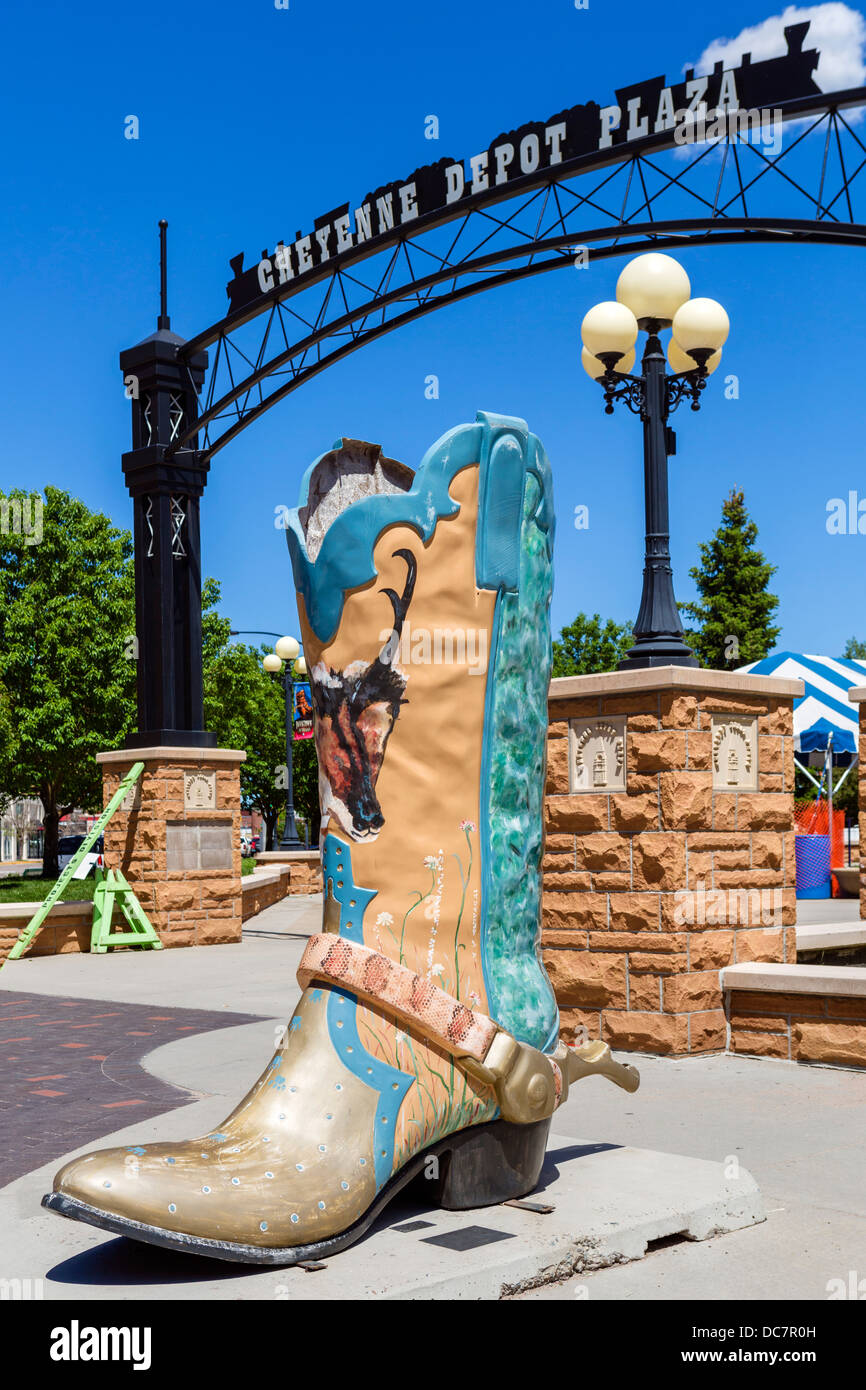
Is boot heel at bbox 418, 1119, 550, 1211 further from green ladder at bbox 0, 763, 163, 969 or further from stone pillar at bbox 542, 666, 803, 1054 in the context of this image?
green ladder at bbox 0, 763, 163, 969

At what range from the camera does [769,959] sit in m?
7.24

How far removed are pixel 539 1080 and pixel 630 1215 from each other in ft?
1.35

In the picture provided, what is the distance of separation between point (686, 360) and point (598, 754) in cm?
248

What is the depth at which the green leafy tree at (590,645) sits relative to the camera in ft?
147

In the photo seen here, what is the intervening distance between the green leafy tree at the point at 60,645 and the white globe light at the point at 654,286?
22113mm

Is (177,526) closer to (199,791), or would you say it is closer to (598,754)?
(199,791)

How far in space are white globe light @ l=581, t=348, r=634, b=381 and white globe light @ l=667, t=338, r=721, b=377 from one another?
0.87 feet

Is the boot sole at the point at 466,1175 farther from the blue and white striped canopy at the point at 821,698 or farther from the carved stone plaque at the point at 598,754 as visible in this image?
the blue and white striped canopy at the point at 821,698

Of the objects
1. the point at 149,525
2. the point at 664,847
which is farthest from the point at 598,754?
the point at 149,525

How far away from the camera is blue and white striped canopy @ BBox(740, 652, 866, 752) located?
19.2 m

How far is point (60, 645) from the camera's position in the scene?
29141 mm

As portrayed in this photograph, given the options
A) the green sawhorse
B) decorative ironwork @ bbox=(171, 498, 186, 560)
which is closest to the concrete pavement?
the green sawhorse

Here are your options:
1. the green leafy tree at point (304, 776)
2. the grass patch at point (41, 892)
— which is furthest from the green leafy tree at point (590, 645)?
the grass patch at point (41, 892)
